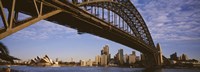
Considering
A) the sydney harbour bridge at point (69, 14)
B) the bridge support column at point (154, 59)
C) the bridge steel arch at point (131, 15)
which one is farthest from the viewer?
the bridge support column at point (154, 59)

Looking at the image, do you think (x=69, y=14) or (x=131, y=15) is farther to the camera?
(x=131, y=15)

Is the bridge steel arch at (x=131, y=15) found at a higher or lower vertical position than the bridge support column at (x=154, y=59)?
higher

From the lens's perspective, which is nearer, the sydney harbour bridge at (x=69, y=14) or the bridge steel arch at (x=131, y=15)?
the sydney harbour bridge at (x=69, y=14)

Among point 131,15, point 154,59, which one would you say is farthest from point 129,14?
point 154,59

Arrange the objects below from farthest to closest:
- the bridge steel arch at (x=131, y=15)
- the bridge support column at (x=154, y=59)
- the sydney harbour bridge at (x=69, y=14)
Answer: the bridge support column at (x=154, y=59)
the bridge steel arch at (x=131, y=15)
the sydney harbour bridge at (x=69, y=14)

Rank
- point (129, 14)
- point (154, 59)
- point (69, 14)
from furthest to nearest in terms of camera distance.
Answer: point (154, 59)
point (129, 14)
point (69, 14)

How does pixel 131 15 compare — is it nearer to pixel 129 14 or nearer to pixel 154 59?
pixel 129 14

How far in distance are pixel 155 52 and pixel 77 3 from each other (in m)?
53.0

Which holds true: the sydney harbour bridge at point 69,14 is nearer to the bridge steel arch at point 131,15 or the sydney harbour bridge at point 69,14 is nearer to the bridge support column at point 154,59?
the bridge steel arch at point 131,15

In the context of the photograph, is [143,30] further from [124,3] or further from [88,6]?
[88,6]

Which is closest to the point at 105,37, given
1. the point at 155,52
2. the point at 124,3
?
the point at 124,3

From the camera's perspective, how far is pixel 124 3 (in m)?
50.8

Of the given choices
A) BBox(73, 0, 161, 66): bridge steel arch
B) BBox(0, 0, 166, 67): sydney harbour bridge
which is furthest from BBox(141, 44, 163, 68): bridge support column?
BBox(0, 0, 166, 67): sydney harbour bridge

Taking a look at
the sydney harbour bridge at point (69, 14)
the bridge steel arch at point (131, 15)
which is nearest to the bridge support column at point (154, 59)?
the bridge steel arch at point (131, 15)
